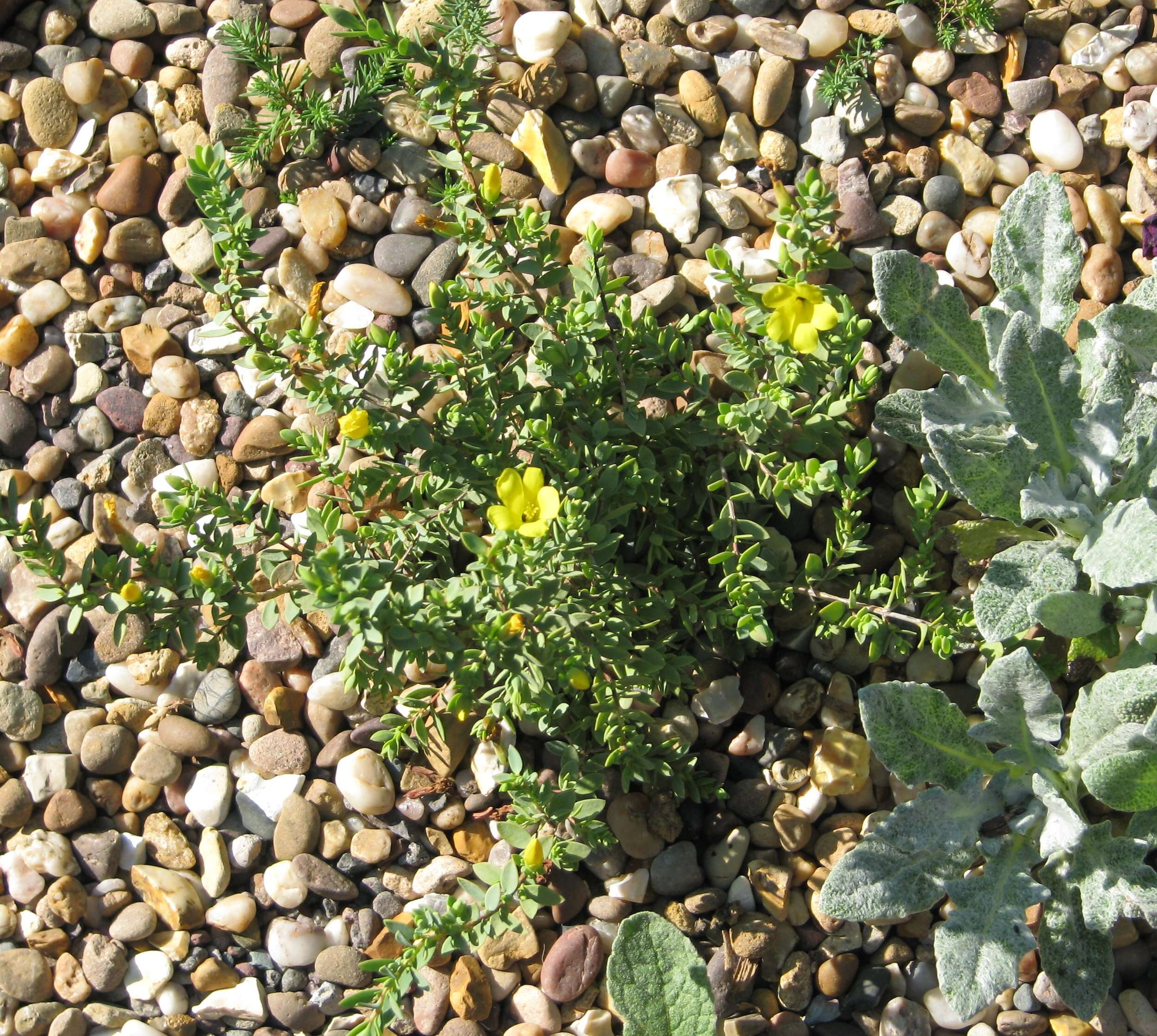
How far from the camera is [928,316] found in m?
2.92

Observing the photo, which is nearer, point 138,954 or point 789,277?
point 789,277

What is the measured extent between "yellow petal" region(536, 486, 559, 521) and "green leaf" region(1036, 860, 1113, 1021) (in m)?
1.59

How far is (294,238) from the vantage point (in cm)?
361

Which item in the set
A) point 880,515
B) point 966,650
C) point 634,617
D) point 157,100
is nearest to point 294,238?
point 157,100

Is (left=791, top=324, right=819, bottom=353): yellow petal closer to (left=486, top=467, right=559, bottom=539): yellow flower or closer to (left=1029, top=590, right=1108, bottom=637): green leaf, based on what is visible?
(left=486, top=467, right=559, bottom=539): yellow flower

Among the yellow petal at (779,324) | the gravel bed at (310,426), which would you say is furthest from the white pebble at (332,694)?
the yellow petal at (779,324)

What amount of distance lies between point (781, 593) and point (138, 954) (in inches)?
79.1

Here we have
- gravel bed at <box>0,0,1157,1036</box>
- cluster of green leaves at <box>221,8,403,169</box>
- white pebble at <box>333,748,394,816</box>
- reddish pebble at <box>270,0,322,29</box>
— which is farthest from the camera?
reddish pebble at <box>270,0,322,29</box>

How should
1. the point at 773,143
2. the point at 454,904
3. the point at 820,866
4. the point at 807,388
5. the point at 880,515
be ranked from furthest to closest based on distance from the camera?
the point at 773,143, the point at 880,515, the point at 820,866, the point at 807,388, the point at 454,904

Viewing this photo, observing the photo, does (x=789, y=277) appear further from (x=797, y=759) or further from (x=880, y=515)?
(x=797, y=759)

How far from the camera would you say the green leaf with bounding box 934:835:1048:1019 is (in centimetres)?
257

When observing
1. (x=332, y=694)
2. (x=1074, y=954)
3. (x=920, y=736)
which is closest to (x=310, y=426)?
(x=332, y=694)

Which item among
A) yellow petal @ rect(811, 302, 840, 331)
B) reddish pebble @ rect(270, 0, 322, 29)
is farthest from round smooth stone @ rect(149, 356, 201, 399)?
yellow petal @ rect(811, 302, 840, 331)

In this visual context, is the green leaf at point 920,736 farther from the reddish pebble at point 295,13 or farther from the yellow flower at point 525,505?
the reddish pebble at point 295,13
